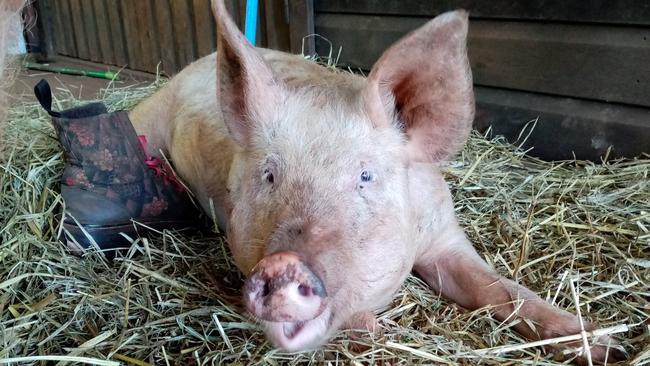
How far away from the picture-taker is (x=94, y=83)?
650cm

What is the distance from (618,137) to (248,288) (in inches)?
93.7

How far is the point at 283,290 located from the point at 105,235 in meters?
1.38

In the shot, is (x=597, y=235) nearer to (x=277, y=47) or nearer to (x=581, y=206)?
(x=581, y=206)

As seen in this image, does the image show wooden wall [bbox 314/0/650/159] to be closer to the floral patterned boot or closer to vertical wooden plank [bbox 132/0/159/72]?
the floral patterned boot

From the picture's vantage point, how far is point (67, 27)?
27.1ft

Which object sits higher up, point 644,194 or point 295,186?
point 295,186

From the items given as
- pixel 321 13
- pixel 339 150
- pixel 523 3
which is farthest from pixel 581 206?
pixel 321 13

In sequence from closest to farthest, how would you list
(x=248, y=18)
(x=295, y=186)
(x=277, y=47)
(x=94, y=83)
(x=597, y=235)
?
(x=295, y=186)
(x=597, y=235)
(x=248, y=18)
(x=277, y=47)
(x=94, y=83)

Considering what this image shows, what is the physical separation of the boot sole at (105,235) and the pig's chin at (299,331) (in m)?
1.11

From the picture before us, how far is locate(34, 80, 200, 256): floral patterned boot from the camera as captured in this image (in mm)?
2402

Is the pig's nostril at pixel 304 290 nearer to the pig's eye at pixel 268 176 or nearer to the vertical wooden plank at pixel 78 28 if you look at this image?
the pig's eye at pixel 268 176

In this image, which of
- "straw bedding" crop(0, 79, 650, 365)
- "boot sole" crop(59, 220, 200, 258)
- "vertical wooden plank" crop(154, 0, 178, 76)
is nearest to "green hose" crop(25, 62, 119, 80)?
"vertical wooden plank" crop(154, 0, 178, 76)

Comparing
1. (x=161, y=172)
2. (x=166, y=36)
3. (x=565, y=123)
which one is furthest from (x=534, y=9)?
(x=166, y=36)

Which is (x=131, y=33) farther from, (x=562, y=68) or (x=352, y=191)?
(x=352, y=191)
